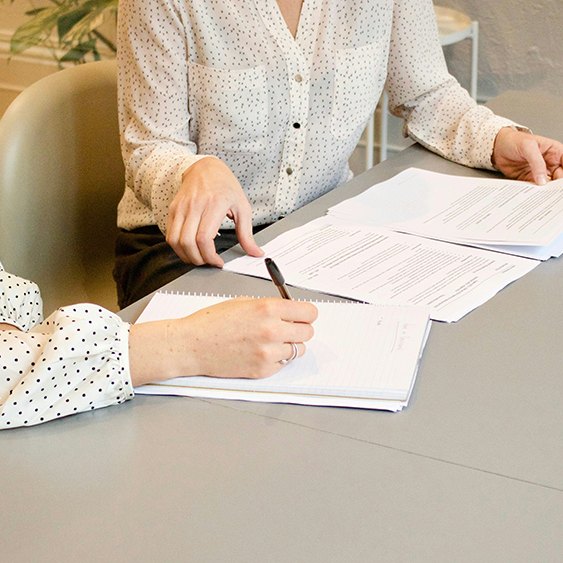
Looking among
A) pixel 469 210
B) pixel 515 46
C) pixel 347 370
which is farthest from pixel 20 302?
pixel 515 46

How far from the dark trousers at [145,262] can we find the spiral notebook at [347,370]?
391 mm

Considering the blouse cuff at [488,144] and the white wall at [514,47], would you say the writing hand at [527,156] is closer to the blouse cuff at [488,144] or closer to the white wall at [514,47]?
the blouse cuff at [488,144]

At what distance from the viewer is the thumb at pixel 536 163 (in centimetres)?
140

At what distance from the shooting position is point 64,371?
86 centimetres

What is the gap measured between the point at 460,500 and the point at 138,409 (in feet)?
1.01

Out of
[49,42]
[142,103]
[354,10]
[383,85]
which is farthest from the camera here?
[49,42]

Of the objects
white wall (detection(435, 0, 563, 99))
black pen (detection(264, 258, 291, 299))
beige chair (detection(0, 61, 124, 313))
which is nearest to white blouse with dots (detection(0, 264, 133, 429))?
black pen (detection(264, 258, 291, 299))

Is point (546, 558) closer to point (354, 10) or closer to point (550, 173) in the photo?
point (550, 173)

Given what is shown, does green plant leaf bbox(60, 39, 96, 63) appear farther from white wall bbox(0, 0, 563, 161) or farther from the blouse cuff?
the blouse cuff

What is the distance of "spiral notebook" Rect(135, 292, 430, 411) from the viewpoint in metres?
0.86

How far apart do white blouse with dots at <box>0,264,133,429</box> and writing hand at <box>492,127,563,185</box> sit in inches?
30.2

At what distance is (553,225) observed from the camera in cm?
Result: 123

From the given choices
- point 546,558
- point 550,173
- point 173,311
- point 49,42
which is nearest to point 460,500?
point 546,558

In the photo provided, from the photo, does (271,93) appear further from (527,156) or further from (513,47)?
(513,47)
